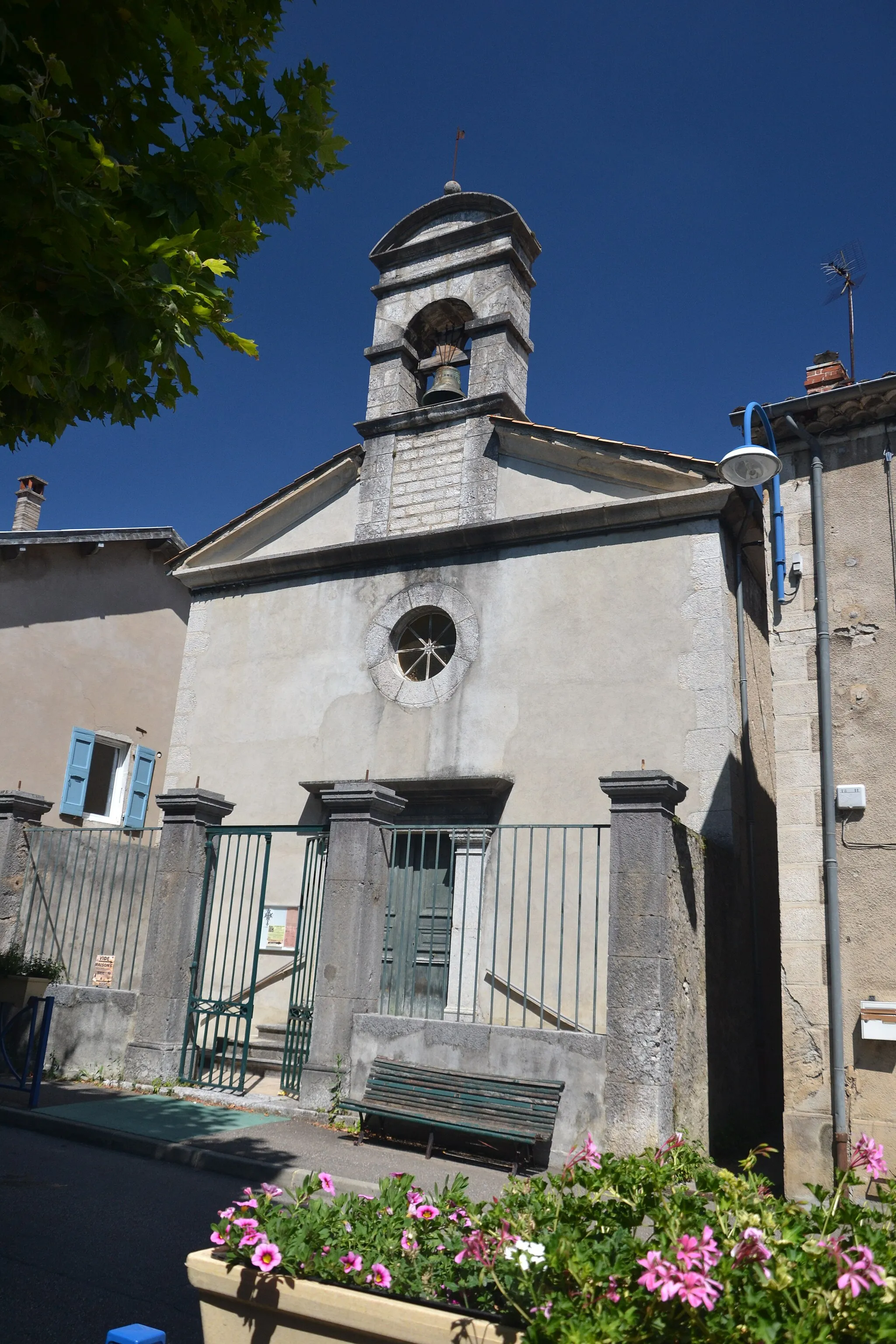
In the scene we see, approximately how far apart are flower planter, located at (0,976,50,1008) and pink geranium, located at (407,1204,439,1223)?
21.9 ft

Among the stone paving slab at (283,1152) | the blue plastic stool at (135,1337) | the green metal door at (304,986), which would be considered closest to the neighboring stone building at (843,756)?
the stone paving slab at (283,1152)

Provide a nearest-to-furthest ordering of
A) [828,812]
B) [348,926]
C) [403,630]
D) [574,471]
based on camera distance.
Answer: [828,812] → [348,926] → [574,471] → [403,630]

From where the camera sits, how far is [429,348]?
43.1ft

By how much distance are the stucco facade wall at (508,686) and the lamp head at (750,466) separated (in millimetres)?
2703

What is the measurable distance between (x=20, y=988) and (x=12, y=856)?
6.26ft

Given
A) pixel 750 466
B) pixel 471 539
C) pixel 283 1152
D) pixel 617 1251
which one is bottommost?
pixel 283 1152

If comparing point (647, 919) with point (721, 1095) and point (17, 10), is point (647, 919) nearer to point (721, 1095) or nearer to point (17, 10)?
point (721, 1095)

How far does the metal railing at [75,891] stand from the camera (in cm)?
1025

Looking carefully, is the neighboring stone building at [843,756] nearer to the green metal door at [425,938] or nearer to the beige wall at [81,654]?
the green metal door at [425,938]

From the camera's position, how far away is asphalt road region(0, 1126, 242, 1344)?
408 cm

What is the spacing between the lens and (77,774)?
15.2 m

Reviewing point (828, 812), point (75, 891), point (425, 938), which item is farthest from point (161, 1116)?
point (828, 812)

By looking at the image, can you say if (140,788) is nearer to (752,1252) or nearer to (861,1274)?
(752,1252)

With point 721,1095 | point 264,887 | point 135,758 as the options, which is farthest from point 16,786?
point 721,1095
